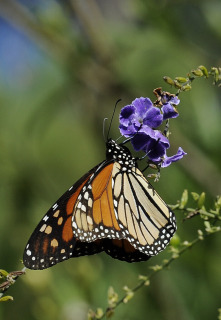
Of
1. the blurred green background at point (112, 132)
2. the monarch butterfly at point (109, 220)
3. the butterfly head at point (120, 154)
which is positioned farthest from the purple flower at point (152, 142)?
the blurred green background at point (112, 132)

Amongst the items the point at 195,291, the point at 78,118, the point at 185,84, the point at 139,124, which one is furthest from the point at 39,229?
the point at 78,118

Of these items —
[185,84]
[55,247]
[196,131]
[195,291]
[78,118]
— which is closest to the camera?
[185,84]

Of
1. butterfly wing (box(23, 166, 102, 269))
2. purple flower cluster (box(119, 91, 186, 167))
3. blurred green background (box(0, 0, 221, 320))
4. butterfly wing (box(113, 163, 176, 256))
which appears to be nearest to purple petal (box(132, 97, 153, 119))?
purple flower cluster (box(119, 91, 186, 167))

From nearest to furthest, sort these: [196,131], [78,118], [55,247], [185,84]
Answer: [185,84]
[55,247]
[196,131]
[78,118]

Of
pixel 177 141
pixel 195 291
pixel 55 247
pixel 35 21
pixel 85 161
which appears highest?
pixel 35 21

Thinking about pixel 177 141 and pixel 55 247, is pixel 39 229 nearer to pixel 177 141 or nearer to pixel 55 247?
pixel 55 247

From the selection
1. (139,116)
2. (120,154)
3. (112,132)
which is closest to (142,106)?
(139,116)

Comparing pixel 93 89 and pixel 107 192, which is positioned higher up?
pixel 93 89

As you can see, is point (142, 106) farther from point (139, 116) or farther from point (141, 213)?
point (141, 213)

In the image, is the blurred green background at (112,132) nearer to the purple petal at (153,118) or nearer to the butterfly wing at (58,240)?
the butterfly wing at (58,240)
